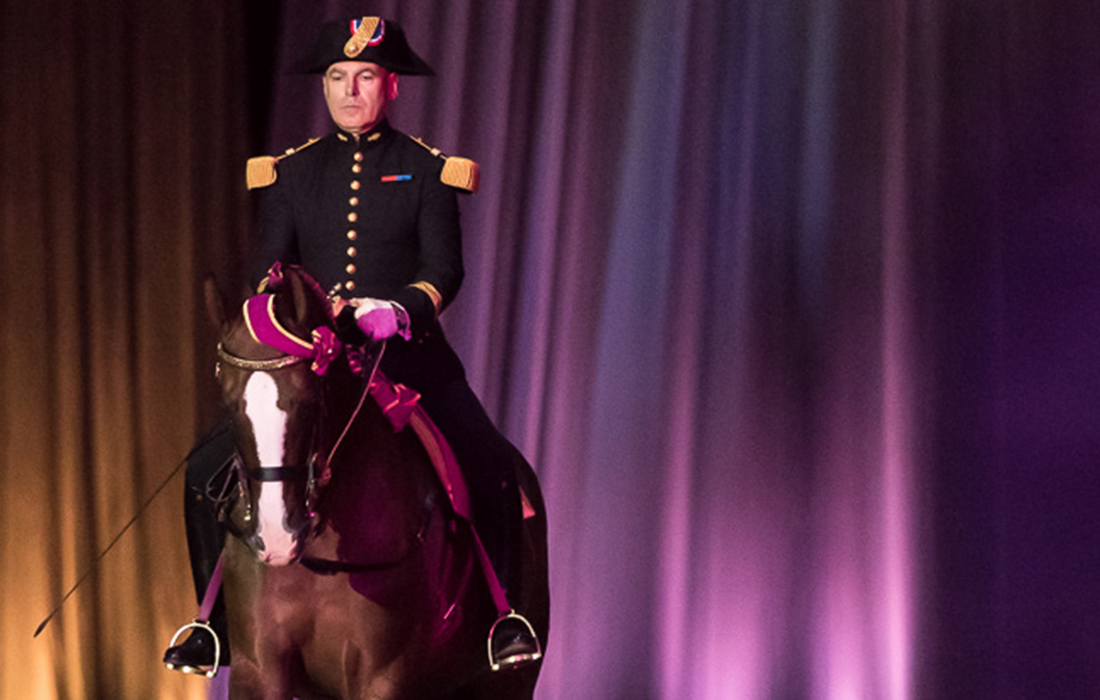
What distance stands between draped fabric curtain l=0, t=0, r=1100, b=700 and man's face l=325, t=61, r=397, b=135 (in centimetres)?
274

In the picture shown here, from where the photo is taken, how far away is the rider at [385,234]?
10.3ft

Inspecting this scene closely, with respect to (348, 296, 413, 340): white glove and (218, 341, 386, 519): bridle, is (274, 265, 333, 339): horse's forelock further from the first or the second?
(348, 296, 413, 340): white glove

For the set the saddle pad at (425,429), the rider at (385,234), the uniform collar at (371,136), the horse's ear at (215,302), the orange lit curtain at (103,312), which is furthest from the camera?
the orange lit curtain at (103,312)

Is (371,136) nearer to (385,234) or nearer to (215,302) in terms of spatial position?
(385,234)

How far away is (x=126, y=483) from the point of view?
5660mm

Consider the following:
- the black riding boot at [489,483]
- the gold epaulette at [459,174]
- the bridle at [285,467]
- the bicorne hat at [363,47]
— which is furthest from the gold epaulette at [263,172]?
the bridle at [285,467]

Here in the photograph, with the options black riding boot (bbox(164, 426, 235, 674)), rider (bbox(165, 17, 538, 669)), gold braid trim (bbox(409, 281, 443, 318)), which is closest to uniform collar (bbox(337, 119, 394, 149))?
rider (bbox(165, 17, 538, 669))

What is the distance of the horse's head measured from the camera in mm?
2342

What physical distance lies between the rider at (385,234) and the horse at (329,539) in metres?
0.19

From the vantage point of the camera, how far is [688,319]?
5.78m

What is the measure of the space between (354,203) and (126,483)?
9.77ft

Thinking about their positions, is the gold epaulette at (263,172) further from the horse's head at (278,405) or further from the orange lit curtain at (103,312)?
the orange lit curtain at (103,312)

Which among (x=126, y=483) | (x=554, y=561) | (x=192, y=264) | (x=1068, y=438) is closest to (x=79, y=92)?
(x=192, y=264)

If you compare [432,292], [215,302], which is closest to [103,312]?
[432,292]
